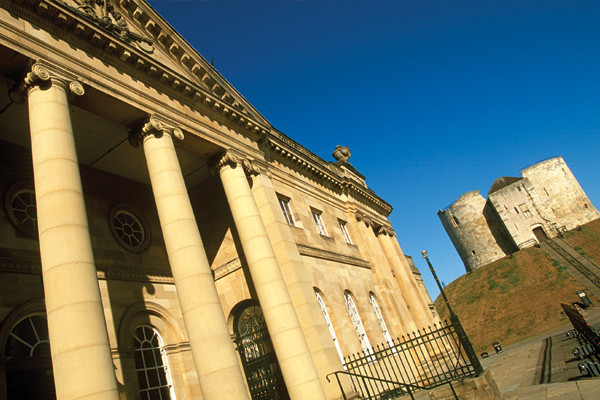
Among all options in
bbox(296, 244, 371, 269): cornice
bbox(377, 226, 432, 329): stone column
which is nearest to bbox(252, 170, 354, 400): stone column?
bbox(296, 244, 371, 269): cornice

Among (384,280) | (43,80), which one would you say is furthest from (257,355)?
(43,80)

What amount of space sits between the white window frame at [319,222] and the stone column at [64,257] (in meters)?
11.9

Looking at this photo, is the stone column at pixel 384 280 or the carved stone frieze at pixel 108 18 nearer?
the carved stone frieze at pixel 108 18

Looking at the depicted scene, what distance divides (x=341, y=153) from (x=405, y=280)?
9.03 m

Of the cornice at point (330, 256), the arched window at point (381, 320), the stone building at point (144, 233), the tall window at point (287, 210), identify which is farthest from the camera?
the arched window at point (381, 320)

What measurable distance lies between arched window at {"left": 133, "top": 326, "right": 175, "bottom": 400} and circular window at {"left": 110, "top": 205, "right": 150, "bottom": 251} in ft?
9.39

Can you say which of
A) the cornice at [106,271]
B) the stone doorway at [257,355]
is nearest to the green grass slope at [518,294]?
the stone doorway at [257,355]

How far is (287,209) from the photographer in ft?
52.9

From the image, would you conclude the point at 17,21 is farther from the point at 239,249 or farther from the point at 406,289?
the point at 406,289

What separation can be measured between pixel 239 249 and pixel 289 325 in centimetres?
429

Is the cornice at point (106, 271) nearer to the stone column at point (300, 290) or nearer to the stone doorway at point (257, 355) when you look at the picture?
the stone doorway at point (257, 355)

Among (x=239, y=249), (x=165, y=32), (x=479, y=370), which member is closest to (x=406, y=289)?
(x=239, y=249)

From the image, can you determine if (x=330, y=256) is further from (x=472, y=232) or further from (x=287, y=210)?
(x=472, y=232)

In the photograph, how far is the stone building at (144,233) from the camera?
6.80m
